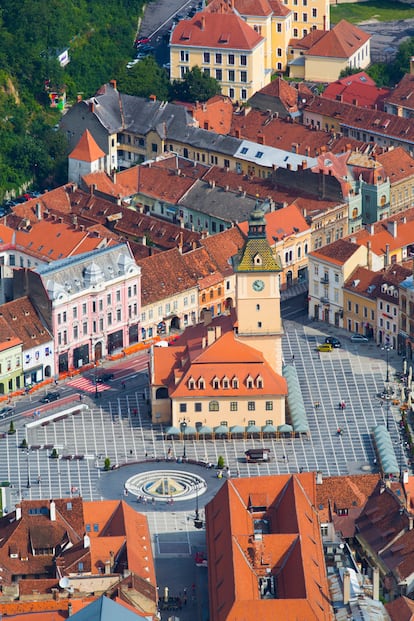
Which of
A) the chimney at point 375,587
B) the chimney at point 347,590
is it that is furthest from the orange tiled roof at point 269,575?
the chimney at point 375,587

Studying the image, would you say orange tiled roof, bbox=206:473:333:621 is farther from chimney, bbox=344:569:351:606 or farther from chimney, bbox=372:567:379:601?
chimney, bbox=372:567:379:601

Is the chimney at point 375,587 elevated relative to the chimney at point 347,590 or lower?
lower

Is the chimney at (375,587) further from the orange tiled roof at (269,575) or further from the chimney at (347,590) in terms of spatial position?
the orange tiled roof at (269,575)

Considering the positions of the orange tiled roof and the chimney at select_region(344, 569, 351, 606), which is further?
the chimney at select_region(344, 569, 351, 606)

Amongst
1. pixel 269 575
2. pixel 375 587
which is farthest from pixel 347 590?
pixel 269 575

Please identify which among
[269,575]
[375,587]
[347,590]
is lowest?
[375,587]

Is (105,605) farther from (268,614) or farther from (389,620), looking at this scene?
(389,620)

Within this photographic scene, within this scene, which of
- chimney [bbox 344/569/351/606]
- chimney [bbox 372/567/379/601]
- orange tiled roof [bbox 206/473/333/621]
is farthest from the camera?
chimney [bbox 372/567/379/601]

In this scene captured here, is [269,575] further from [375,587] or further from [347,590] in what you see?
[375,587]

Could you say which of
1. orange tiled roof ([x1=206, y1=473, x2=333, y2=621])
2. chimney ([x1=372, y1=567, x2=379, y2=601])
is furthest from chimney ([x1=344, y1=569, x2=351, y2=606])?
chimney ([x1=372, y1=567, x2=379, y2=601])

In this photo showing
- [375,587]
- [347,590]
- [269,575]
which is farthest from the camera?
[269,575]

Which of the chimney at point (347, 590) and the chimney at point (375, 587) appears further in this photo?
the chimney at point (375, 587)
